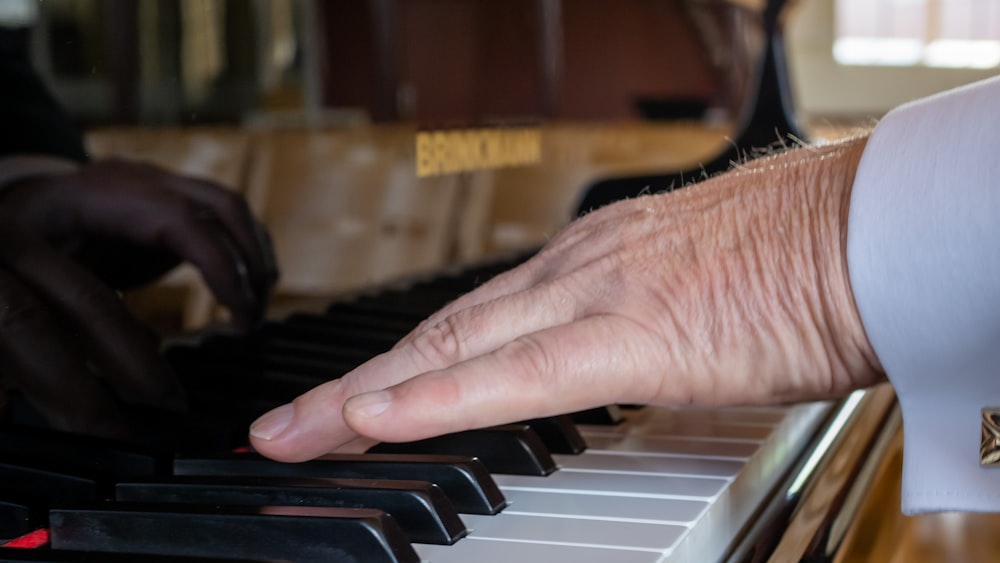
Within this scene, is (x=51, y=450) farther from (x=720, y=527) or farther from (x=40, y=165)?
(x=720, y=527)

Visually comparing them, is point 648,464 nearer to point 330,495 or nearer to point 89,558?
point 330,495

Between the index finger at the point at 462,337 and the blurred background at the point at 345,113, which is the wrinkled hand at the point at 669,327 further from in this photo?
the blurred background at the point at 345,113

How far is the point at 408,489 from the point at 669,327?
0.60 ft

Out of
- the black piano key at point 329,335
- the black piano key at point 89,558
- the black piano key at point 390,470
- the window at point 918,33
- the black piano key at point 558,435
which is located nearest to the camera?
the black piano key at point 89,558

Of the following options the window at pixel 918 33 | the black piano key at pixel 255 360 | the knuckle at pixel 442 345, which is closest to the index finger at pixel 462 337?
the knuckle at pixel 442 345

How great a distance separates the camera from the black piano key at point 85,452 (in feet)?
1.86

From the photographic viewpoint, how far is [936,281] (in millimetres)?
576

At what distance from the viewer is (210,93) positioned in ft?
2.94

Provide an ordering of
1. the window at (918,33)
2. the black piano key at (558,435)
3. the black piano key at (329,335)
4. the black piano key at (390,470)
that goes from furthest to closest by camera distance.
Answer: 1. the window at (918,33)
2. the black piano key at (329,335)
3. the black piano key at (558,435)
4. the black piano key at (390,470)

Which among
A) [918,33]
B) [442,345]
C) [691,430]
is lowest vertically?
[918,33]

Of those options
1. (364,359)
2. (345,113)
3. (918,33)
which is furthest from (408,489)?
(918,33)

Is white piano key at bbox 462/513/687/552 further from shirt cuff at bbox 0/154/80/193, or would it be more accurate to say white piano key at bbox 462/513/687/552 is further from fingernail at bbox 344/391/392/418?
shirt cuff at bbox 0/154/80/193

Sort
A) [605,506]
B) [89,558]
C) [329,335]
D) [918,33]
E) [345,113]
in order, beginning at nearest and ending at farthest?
[89,558] → [605,506] → [329,335] → [345,113] → [918,33]

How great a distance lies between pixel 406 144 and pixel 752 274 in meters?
0.49
